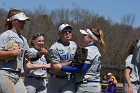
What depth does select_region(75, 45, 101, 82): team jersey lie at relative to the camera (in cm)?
758

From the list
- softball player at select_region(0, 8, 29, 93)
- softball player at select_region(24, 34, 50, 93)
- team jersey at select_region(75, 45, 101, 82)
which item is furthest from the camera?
softball player at select_region(24, 34, 50, 93)

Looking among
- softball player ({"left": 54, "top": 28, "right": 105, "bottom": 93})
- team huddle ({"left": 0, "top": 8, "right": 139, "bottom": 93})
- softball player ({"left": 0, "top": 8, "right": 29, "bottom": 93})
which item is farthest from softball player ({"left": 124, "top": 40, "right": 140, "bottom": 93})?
softball player ({"left": 0, "top": 8, "right": 29, "bottom": 93})

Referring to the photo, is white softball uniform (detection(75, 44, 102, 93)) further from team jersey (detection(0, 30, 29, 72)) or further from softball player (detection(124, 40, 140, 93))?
softball player (detection(124, 40, 140, 93))

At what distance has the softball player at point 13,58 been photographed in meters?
6.72

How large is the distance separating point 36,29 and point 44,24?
14.3 feet

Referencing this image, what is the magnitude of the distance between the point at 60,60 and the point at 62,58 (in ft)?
0.17

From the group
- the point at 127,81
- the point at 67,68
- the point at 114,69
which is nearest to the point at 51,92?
the point at 67,68

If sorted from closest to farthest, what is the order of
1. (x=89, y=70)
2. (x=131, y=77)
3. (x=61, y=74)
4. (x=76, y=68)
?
(x=76, y=68) < (x=89, y=70) < (x=61, y=74) < (x=131, y=77)

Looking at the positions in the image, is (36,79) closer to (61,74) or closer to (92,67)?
(61,74)

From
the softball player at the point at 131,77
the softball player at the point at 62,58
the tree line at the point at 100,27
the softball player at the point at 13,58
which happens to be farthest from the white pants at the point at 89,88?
the tree line at the point at 100,27

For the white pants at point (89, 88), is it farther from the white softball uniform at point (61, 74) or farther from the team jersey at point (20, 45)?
the team jersey at point (20, 45)

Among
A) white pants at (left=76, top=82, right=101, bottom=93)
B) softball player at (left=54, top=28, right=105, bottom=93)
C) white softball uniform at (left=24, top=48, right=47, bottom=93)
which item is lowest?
white softball uniform at (left=24, top=48, right=47, bottom=93)

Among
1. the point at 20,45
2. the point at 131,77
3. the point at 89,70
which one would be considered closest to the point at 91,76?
the point at 89,70

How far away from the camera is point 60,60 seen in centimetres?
791
